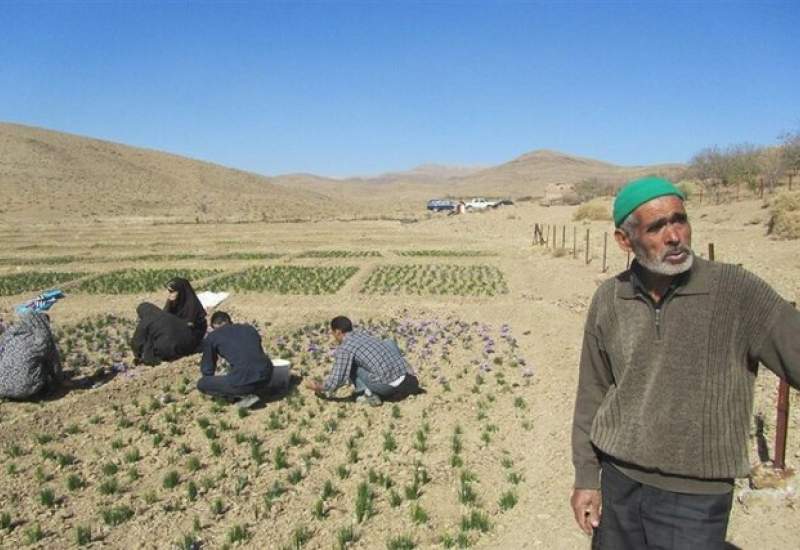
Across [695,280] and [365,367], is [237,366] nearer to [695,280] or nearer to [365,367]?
[365,367]

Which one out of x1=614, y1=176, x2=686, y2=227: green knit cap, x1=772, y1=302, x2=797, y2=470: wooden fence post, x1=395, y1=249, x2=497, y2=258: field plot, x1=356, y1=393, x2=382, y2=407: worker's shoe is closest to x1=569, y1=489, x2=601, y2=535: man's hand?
x1=614, y1=176, x2=686, y2=227: green knit cap

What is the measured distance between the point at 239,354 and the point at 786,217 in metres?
19.9

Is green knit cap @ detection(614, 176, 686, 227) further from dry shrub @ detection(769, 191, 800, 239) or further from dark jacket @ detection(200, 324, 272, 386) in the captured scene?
dry shrub @ detection(769, 191, 800, 239)

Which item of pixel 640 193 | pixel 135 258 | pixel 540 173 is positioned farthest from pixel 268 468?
pixel 540 173

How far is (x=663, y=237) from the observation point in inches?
98.3

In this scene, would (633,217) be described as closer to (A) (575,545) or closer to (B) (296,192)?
(A) (575,545)

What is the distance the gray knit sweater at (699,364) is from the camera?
2.35m

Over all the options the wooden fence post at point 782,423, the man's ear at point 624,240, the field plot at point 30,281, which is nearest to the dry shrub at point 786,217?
the wooden fence post at point 782,423

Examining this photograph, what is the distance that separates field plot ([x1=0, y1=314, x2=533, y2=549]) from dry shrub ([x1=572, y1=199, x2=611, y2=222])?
2919 centimetres

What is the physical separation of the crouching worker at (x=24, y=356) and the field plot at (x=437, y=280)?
32.1ft

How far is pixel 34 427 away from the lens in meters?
7.23

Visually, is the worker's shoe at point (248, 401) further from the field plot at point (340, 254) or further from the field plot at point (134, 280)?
the field plot at point (340, 254)

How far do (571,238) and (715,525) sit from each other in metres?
29.3

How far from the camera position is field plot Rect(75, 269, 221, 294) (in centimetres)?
1817
